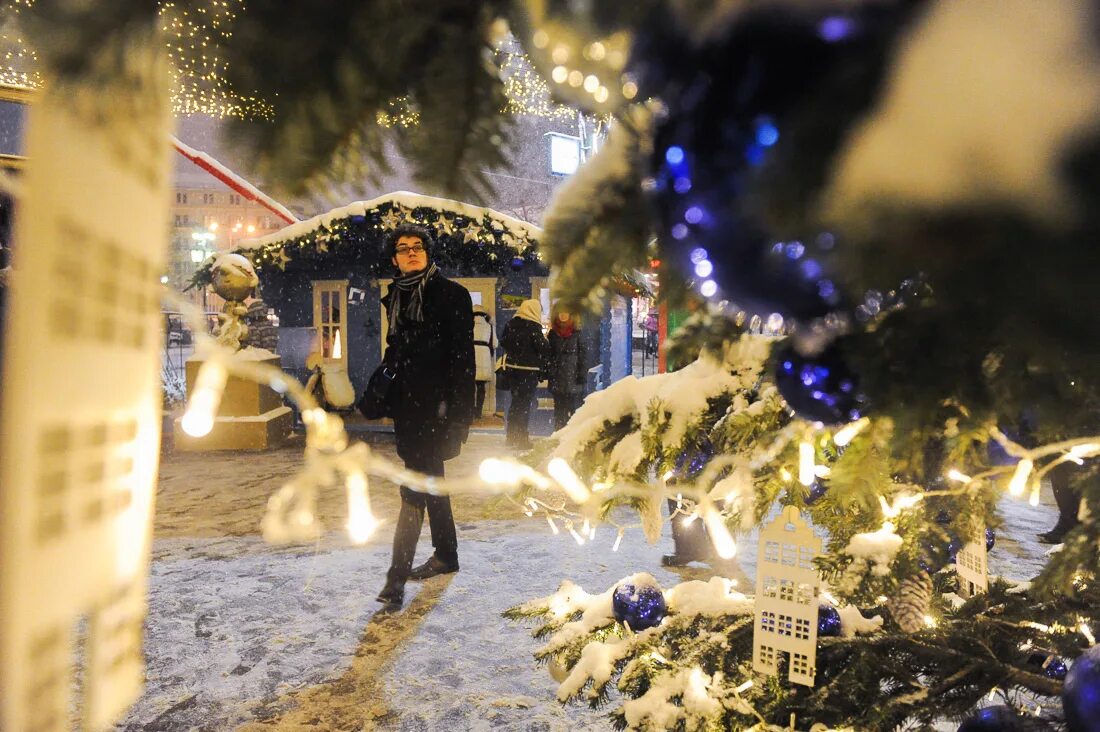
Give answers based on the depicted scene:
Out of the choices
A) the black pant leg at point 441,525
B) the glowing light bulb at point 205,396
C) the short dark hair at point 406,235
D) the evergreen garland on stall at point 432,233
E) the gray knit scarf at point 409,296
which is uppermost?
the evergreen garland on stall at point 432,233

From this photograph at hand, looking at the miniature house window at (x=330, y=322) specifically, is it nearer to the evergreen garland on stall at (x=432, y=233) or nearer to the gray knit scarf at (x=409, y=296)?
the evergreen garland on stall at (x=432, y=233)

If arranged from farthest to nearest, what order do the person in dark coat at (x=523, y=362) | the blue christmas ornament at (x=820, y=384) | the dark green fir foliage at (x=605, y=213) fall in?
the person in dark coat at (x=523, y=362), the blue christmas ornament at (x=820, y=384), the dark green fir foliage at (x=605, y=213)

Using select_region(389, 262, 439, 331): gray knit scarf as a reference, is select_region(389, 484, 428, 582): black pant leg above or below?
below

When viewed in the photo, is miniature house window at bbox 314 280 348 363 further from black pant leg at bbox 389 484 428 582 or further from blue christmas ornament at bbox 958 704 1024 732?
blue christmas ornament at bbox 958 704 1024 732

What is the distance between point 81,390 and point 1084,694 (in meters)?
1.33

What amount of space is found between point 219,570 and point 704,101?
4.05 m

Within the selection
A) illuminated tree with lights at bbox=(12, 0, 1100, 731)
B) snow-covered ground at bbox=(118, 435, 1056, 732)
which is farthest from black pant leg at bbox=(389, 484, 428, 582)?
illuminated tree with lights at bbox=(12, 0, 1100, 731)

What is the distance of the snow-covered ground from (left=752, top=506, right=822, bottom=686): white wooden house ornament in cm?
68

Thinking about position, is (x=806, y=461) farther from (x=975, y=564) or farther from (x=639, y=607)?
(x=975, y=564)

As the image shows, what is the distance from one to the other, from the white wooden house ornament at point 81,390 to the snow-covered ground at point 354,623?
3.97 feet

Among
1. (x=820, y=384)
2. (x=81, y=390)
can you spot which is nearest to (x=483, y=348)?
(x=820, y=384)

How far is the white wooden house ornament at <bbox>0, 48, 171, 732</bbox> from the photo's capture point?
349 mm

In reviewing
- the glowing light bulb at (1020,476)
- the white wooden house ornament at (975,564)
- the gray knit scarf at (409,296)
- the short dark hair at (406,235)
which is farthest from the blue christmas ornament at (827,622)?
the short dark hair at (406,235)

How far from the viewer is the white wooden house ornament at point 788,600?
1.28m
